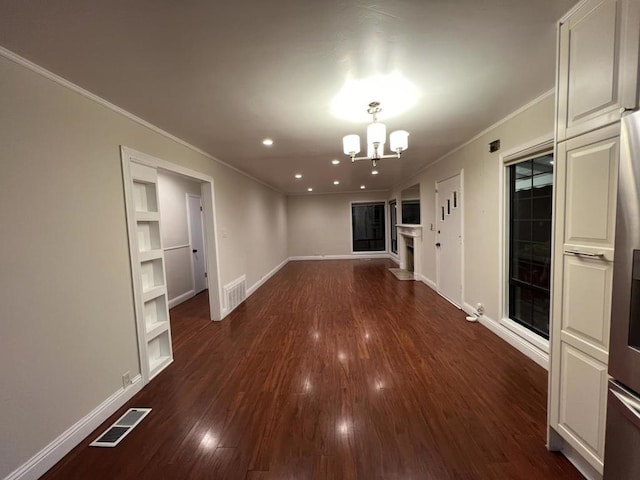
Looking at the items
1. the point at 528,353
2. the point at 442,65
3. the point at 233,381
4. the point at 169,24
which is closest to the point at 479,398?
the point at 528,353

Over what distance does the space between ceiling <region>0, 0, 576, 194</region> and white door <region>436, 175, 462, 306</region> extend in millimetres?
1675

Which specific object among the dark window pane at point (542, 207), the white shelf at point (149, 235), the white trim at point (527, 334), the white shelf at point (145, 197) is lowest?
the white trim at point (527, 334)

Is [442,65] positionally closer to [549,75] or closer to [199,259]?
[549,75]

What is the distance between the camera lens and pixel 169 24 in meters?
1.30

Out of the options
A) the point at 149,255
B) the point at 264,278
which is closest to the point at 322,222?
the point at 264,278

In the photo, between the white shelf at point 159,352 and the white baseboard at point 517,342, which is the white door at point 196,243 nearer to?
the white shelf at point 159,352

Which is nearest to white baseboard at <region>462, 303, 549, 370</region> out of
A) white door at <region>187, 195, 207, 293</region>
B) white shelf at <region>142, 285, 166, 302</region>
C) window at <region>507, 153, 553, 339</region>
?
window at <region>507, 153, 553, 339</region>

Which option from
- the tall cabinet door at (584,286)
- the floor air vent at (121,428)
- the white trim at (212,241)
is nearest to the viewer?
the tall cabinet door at (584,286)

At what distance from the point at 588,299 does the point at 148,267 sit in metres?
3.35

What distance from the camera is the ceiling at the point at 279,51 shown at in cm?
124

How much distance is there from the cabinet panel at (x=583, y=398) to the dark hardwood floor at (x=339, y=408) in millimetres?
281

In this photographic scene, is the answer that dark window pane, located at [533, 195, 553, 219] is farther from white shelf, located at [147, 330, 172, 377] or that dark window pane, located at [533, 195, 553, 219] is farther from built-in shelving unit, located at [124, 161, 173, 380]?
white shelf, located at [147, 330, 172, 377]

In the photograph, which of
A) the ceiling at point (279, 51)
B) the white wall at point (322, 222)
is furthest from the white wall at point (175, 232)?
the white wall at point (322, 222)

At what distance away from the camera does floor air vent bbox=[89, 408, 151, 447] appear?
1720 mm
